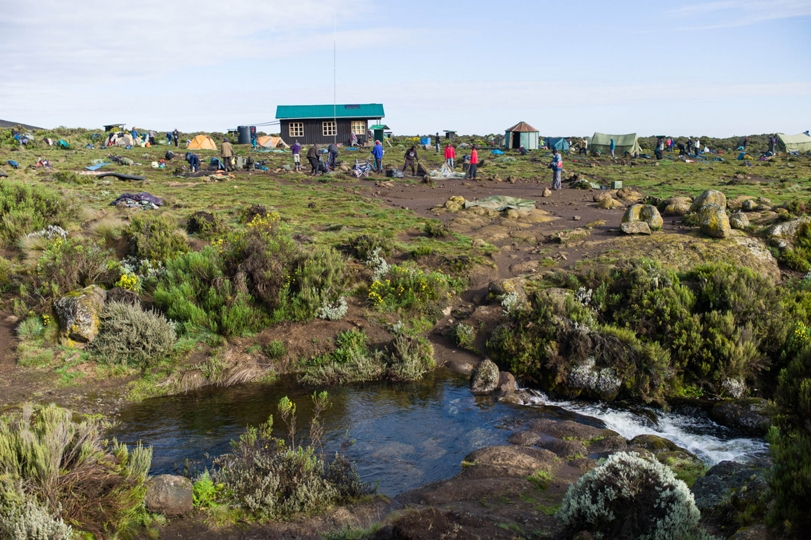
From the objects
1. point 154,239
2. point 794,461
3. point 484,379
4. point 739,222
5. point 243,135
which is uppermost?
point 243,135

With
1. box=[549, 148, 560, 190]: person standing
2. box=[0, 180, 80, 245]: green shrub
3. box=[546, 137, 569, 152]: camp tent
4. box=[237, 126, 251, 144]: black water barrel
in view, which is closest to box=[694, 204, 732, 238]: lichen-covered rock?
box=[549, 148, 560, 190]: person standing

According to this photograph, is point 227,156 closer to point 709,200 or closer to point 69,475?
point 709,200

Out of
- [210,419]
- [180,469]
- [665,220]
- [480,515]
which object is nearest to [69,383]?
[210,419]

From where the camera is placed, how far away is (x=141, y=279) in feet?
45.7

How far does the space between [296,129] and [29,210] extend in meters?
38.2

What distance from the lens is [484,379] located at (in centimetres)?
1132

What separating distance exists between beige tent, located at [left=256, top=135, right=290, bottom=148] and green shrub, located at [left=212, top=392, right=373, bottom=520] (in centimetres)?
4500

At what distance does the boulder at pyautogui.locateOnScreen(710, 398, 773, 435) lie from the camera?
9531mm

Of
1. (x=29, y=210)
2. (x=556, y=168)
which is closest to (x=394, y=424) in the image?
(x=29, y=210)

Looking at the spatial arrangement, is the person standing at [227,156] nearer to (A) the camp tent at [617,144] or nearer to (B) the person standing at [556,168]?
(B) the person standing at [556,168]

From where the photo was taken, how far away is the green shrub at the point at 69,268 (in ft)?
42.7

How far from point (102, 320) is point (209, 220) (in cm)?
554

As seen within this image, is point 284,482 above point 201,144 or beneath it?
beneath

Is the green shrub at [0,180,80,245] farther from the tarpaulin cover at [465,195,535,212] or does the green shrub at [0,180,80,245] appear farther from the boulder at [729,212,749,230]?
the boulder at [729,212,749,230]
